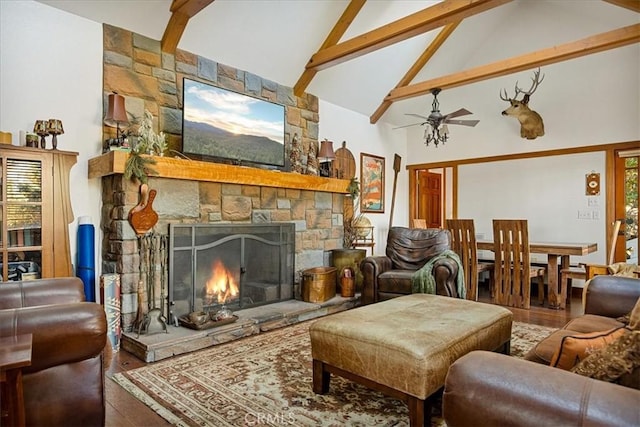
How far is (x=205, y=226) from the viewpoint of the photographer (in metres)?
3.59

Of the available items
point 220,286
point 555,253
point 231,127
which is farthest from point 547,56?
point 220,286

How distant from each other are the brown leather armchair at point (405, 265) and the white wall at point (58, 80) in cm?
273

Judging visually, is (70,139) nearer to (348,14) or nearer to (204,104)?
(204,104)

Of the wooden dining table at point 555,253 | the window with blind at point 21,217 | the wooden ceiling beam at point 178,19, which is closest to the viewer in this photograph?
the window with blind at point 21,217

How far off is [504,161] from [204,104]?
4.72 metres

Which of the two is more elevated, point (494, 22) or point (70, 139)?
point (494, 22)

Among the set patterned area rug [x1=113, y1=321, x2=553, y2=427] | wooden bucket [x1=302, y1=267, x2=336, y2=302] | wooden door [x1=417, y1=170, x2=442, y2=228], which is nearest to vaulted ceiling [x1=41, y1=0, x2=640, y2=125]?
wooden door [x1=417, y1=170, x2=442, y2=228]

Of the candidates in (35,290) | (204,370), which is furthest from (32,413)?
(204,370)

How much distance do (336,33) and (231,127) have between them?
1.83m

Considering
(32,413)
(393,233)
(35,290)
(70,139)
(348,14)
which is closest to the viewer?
(32,413)

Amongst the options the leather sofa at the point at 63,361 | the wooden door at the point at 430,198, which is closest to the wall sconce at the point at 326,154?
the wooden door at the point at 430,198

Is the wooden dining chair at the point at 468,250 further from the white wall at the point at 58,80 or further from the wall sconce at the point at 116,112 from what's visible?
the white wall at the point at 58,80

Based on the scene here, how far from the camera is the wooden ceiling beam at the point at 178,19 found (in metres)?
3.29

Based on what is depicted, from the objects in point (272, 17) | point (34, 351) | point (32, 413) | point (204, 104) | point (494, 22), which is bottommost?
point (32, 413)
